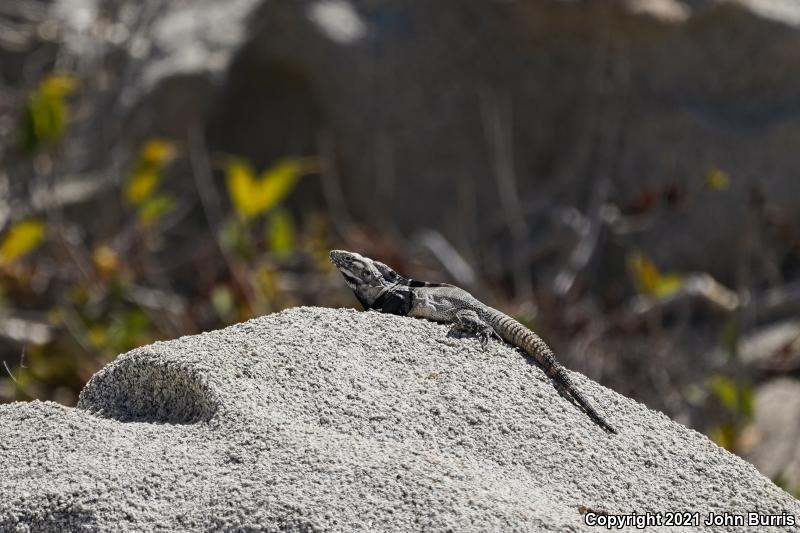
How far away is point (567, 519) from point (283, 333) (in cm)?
125

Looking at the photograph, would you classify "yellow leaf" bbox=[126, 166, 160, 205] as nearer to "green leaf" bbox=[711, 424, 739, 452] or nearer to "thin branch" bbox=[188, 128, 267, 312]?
"thin branch" bbox=[188, 128, 267, 312]

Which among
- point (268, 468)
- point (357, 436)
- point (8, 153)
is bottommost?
point (268, 468)

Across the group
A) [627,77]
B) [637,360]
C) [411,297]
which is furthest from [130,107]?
[411,297]

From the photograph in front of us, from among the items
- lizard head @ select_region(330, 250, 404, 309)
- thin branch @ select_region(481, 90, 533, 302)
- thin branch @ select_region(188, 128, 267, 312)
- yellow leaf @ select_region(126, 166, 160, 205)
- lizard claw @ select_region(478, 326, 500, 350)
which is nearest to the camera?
lizard claw @ select_region(478, 326, 500, 350)

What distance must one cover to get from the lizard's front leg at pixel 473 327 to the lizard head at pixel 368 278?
72 centimetres

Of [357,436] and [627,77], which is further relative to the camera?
[627,77]

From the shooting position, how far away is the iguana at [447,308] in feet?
15.5

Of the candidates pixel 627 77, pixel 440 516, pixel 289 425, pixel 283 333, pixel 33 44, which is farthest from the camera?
pixel 33 44

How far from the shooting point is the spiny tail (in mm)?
4566

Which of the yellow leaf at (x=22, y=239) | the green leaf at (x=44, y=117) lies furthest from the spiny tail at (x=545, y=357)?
the green leaf at (x=44, y=117)

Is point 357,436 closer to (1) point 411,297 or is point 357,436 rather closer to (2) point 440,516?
(2) point 440,516

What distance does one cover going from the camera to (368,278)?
19.1 feet

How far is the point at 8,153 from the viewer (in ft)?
40.4

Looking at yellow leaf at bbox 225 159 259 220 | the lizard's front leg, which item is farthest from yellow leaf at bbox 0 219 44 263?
the lizard's front leg
